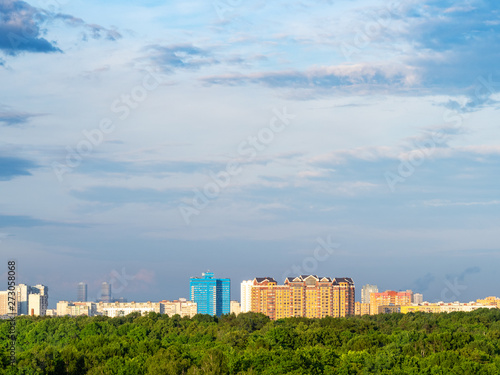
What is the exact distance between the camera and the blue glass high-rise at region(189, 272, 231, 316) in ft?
599

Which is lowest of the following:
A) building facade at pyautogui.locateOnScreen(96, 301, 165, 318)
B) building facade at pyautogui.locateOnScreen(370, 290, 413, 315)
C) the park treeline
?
the park treeline

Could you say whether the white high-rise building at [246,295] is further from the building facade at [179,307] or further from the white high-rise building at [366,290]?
the white high-rise building at [366,290]

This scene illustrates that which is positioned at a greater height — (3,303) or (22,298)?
(22,298)

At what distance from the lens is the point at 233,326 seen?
7950 centimetres

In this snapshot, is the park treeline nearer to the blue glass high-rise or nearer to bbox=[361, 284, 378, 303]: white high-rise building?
→ the blue glass high-rise

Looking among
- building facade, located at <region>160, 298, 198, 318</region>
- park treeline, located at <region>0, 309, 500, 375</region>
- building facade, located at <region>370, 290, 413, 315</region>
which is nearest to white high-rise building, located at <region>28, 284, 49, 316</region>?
building facade, located at <region>160, 298, 198, 318</region>

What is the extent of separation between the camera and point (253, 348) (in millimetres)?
55000

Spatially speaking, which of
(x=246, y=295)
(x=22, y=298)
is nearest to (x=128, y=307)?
(x=22, y=298)

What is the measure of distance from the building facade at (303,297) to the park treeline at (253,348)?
45173mm

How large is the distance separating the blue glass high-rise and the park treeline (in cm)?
9303

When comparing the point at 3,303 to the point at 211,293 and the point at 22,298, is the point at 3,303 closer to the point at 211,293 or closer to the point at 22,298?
the point at 22,298

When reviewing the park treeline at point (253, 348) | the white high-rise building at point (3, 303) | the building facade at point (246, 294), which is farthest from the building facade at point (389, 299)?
the white high-rise building at point (3, 303)

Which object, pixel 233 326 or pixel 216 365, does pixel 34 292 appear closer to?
pixel 233 326

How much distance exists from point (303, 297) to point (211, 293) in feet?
175
